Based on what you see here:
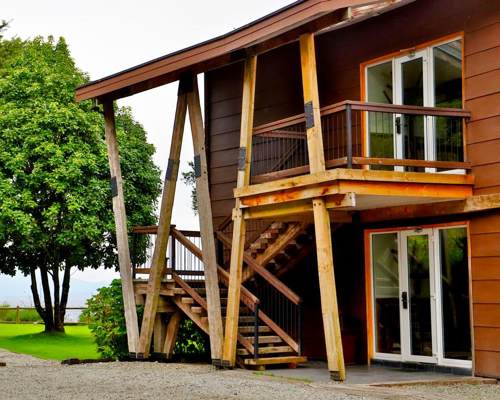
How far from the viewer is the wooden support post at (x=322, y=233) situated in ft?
36.3

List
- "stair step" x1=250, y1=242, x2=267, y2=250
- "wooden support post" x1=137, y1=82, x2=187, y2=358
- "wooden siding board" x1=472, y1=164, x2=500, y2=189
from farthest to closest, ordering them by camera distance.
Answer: "stair step" x1=250, y1=242, x2=267, y2=250 < "wooden support post" x1=137, y1=82, x2=187, y2=358 < "wooden siding board" x1=472, y1=164, x2=500, y2=189

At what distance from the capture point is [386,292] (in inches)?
542

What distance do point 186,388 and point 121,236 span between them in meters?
5.48

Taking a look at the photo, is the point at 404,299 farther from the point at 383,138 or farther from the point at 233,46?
the point at 233,46

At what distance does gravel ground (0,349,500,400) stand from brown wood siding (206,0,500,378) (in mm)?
1807

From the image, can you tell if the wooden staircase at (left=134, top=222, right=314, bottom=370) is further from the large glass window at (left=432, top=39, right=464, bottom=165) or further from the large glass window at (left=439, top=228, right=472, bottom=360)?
the large glass window at (left=432, top=39, right=464, bottom=165)

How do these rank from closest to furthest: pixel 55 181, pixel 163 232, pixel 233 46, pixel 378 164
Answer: pixel 378 164 → pixel 233 46 → pixel 163 232 → pixel 55 181

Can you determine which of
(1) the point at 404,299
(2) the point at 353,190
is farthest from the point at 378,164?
(1) the point at 404,299

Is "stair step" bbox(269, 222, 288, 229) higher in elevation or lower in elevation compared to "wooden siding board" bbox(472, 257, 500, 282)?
higher

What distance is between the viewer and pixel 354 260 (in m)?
14.5

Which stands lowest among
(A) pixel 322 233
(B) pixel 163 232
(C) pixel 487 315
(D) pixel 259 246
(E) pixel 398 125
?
(C) pixel 487 315

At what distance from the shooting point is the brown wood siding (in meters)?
11.8

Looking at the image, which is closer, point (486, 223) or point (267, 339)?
point (486, 223)

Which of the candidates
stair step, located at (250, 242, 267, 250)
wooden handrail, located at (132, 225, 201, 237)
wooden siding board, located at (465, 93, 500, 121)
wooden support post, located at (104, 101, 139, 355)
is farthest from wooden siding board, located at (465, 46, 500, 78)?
wooden support post, located at (104, 101, 139, 355)
